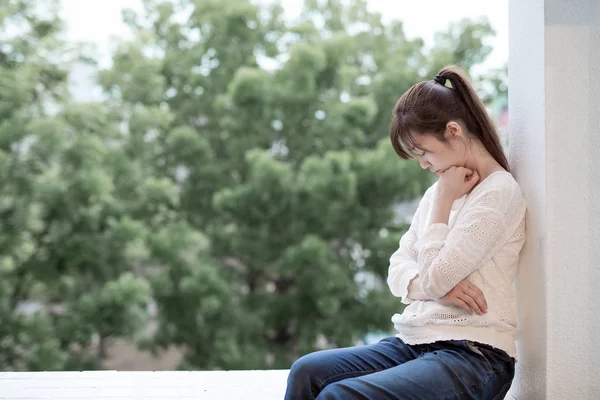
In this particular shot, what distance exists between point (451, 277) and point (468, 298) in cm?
7

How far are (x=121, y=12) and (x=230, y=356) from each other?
13.9 ft

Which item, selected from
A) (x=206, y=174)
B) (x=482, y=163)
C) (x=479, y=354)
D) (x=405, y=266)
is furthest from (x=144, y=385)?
(x=206, y=174)

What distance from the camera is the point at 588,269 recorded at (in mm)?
1322

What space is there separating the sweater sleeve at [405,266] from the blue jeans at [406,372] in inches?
5.0

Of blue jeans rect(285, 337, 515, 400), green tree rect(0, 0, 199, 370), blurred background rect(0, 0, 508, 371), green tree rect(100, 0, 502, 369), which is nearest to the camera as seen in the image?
blue jeans rect(285, 337, 515, 400)

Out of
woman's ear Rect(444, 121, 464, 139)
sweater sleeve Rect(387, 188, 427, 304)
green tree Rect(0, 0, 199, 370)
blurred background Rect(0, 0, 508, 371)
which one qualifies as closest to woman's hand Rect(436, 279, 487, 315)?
sweater sleeve Rect(387, 188, 427, 304)

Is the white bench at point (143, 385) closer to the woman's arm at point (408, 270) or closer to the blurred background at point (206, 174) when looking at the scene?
the woman's arm at point (408, 270)

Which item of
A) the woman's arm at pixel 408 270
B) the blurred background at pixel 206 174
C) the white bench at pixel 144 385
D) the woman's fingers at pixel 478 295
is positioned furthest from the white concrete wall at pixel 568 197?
the blurred background at pixel 206 174

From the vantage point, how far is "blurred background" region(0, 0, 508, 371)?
558cm

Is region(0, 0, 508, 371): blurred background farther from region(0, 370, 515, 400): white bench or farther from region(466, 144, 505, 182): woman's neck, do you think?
region(466, 144, 505, 182): woman's neck

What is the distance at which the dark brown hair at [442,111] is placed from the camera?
1.30 metres

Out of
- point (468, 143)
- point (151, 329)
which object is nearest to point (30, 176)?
point (151, 329)

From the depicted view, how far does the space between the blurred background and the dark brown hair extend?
4239 millimetres

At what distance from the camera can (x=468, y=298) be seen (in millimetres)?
1246
